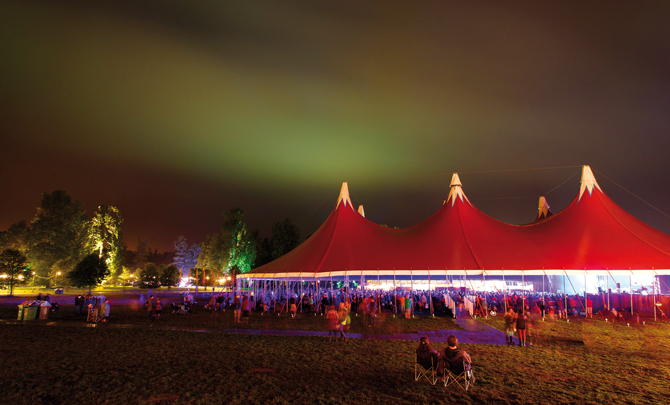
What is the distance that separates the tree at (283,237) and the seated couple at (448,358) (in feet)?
149

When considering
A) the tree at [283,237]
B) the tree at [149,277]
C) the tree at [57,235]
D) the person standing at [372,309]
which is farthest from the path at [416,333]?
the tree at [149,277]

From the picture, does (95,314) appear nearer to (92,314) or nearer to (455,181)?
(92,314)

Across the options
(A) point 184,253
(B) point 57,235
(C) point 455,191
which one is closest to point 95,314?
(C) point 455,191

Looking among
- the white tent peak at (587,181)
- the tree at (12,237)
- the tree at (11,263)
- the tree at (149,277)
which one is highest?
the white tent peak at (587,181)

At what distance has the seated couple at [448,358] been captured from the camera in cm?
593

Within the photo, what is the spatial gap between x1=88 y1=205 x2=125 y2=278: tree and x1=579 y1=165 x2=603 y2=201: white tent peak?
45576 mm

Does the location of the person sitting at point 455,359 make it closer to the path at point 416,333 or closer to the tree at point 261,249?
the path at point 416,333

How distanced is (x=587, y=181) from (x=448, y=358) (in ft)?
56.9

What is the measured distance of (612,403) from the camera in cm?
534

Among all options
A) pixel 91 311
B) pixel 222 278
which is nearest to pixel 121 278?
pixel 222 278

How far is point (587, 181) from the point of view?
19047 mm

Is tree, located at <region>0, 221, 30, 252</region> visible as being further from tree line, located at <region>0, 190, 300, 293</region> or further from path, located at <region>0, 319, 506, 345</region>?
path, located at <region>0, 319, 506, 345</region>

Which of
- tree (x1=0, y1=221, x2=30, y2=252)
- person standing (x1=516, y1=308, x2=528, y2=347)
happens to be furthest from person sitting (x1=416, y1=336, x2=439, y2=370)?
tree (x1=0, y1=221, x2=30, y2=252)

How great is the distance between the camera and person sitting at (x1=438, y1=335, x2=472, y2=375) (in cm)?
591
